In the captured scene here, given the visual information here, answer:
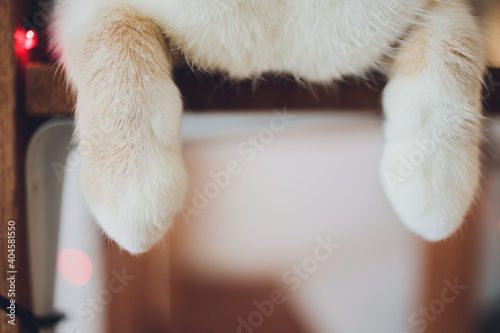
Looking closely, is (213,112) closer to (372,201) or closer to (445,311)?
(372,201)

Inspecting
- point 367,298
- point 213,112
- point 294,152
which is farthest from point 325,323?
point 213,112

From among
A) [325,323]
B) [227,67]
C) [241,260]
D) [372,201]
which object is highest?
[227,67]

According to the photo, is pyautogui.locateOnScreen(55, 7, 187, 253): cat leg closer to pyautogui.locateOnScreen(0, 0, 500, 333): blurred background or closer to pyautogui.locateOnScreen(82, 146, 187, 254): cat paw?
pyautogui.locateOnScreen(82, 146, 187, 254): cat paw

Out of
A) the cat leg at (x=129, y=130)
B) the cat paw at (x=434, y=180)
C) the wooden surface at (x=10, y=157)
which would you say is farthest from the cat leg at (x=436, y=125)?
the wooden surface at (x=10, y=157)

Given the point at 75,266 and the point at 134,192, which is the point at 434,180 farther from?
the point at 75,266

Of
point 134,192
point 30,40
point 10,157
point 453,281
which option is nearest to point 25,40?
point 30,40

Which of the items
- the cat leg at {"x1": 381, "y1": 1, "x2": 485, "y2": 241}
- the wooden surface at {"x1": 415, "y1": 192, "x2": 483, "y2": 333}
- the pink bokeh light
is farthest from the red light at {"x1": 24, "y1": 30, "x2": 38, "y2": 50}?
the wooden surface at {"x1": 415, "y1": 192, "x2": 483, "y2": 333}
